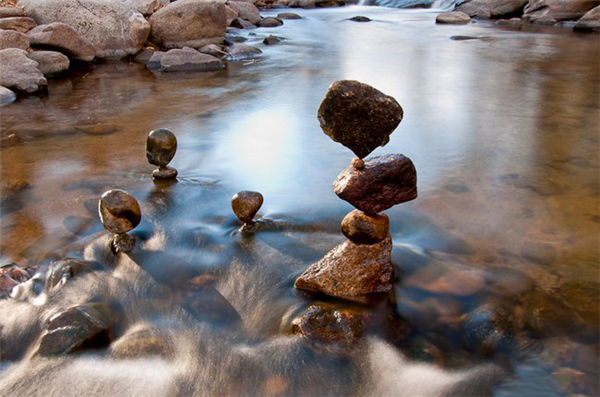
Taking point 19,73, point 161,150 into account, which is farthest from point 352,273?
point 19,73

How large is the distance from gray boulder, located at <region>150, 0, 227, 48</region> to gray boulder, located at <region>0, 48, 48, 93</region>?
3341 millimetres

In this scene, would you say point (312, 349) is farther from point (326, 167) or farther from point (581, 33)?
point (581, 33)

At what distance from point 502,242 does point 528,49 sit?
847cm

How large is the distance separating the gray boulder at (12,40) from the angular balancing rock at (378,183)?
7.27m

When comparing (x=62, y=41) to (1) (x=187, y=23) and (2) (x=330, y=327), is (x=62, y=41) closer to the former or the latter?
(1) (x=187, y=23)

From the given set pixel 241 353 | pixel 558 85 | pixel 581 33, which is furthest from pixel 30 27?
pixel 581 33

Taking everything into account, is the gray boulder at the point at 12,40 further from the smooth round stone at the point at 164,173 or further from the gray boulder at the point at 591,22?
the gray boulder at the point at 591,22

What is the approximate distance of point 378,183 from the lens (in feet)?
7.64

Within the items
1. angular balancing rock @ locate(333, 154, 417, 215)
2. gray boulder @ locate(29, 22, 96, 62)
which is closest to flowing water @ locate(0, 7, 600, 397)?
angular balancing rock @ locate(333, 154, 417, 215)

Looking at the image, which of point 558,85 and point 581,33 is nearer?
point 558,85

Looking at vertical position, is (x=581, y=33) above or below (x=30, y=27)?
below

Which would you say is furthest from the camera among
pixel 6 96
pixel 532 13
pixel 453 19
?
pixel 532 13

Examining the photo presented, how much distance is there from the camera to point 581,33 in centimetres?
1197

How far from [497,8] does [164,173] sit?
15461mm
